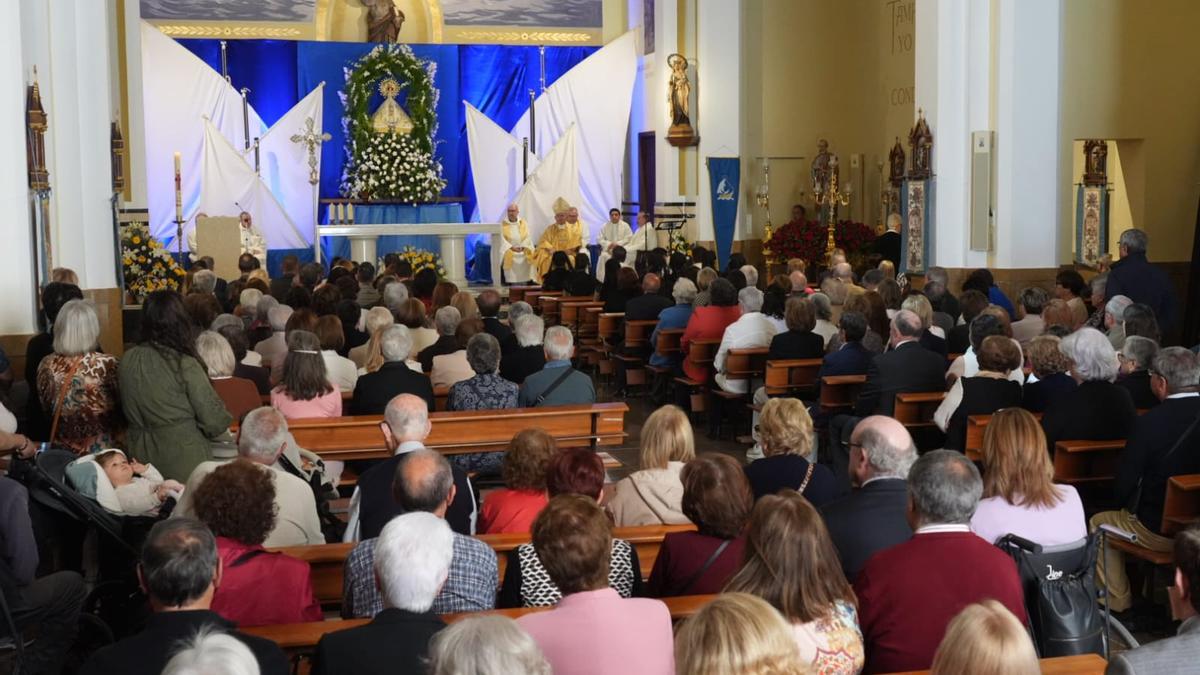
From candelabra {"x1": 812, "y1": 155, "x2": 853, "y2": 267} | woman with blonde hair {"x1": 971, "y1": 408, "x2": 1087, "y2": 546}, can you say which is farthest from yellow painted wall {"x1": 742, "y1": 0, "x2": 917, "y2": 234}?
woman with blonde hair {"x1": 971, "y1": 408, "x2": 1087, "y2": 546}

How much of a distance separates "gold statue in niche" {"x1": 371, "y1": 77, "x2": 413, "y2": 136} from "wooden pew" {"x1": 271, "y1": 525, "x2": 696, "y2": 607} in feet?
50.4

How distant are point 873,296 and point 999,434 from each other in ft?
15.9

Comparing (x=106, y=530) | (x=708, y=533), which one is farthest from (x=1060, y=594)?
(x=106, y=530)

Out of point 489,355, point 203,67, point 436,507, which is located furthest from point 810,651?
point 203,67

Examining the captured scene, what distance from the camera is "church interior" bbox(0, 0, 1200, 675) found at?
137 inches

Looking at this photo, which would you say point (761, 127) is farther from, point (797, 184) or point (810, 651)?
point (810, 651)

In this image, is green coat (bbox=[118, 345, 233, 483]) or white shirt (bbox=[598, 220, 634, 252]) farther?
white shirt (bbox=[598, 220, 634, 252])

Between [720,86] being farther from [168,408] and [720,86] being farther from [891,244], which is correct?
[168,408]

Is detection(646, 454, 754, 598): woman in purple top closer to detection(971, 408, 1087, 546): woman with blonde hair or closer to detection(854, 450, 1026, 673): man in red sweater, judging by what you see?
detection(854, 450, 1026, 673): man in red sweater

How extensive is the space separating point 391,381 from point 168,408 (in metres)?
1.61

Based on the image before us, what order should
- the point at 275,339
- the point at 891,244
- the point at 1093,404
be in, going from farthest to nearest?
the point at 891,244 < the point at 275,339 < the point at 1093,404

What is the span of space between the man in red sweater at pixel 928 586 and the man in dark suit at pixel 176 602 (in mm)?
1528

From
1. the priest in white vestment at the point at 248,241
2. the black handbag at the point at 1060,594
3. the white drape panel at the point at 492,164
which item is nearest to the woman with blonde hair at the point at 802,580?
the black handbag at the point at 1060,594

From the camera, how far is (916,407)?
25.4 feet
